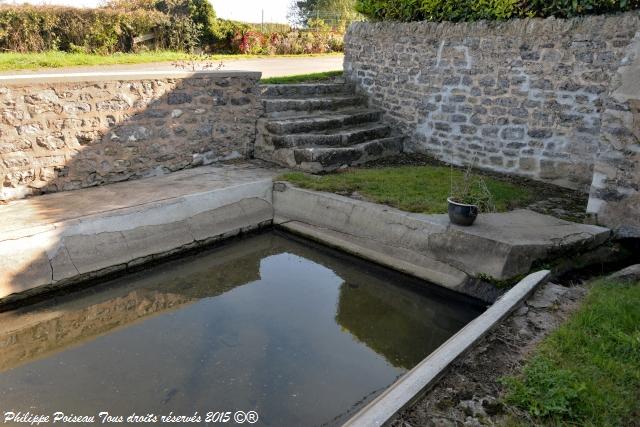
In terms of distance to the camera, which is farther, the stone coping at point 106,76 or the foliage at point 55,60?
the foliage at point 55,60

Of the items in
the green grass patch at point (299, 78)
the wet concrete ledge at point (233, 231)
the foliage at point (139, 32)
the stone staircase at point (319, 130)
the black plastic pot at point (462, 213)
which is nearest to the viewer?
the wet concrete ledge at point (233, 231)

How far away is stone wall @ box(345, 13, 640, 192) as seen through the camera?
6.38 m

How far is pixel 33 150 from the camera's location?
5.52 metres

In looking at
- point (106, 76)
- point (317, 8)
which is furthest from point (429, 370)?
point (317, 8)

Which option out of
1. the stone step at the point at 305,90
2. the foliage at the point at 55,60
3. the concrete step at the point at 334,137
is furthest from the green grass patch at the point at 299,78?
the foliage at the point at 55,60

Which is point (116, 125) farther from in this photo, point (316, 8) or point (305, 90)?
point (316, 8)

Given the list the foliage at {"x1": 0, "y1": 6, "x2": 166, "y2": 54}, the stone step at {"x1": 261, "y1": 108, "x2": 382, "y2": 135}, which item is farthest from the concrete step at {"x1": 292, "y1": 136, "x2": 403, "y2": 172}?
the foliage at {"x1": 0, "y1": 6, "x2": 166, "y2": 54}

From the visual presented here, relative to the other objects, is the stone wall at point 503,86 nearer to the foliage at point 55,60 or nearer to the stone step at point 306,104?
the stone step at point 306,104

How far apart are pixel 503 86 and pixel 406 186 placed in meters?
2.23

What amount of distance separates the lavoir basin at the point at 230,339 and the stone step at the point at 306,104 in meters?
3.12

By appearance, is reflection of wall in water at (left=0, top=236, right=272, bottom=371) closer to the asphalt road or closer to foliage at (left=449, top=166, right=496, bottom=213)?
foliage at (left=449, top=166, right=496, bottom=213)

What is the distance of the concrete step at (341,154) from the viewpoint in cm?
723

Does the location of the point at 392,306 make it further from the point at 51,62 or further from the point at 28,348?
the point at 51,62

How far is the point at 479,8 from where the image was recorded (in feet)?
24.3
